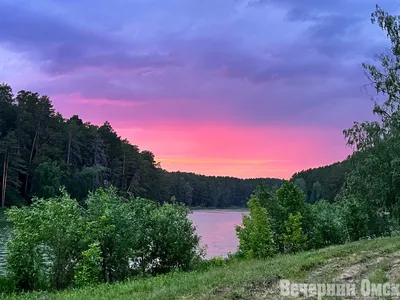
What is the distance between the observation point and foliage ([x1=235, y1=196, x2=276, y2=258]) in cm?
1590

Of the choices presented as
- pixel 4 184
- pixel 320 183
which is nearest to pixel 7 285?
pixel 4 184

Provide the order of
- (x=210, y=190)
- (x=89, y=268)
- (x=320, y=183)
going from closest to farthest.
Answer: (x=89, y=268) < (x=320, y=183) < (x=210, y=190)

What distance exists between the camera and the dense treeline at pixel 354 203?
14383 millimetres

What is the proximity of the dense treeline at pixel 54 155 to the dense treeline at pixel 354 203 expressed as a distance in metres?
33.8

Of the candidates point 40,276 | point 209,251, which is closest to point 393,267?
point 40,276

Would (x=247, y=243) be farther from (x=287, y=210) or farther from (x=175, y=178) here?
(x=175, y=178)

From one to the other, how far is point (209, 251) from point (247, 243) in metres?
7.21

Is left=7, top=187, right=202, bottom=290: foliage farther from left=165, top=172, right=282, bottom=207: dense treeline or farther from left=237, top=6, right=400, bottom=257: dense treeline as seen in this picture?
left=165, top=172, right=282, bottom=207: dense treeline

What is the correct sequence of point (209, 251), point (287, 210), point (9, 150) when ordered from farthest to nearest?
point (9, 150), point (209, 251), point (287, 210)

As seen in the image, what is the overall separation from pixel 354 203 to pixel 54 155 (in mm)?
56201

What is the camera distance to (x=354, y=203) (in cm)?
1923

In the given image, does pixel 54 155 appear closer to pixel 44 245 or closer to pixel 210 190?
pixel 44 245

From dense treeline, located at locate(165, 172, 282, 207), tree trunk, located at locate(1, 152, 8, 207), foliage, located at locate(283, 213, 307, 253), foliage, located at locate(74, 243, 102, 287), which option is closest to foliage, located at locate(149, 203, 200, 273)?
foliage, located at locate(74, 243, 102, 287)

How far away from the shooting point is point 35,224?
37.2 ft
